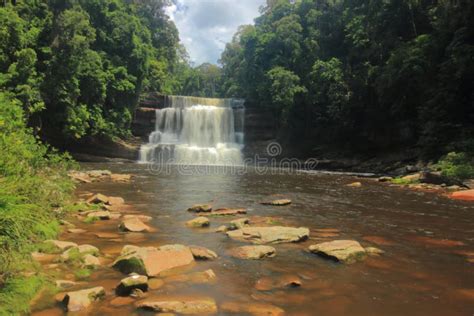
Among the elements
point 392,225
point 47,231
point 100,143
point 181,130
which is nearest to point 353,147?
point 181,130

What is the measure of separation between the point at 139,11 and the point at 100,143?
20901mm

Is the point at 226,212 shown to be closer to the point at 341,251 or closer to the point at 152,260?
the point at 341,251

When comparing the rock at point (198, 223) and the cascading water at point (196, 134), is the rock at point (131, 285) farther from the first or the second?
the cascading water at point (196, 134)

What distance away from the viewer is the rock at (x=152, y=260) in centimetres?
470

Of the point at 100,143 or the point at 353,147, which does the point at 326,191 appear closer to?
the point at 353,147

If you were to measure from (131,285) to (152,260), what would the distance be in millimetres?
759

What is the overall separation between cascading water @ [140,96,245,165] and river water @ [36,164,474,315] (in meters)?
21.3

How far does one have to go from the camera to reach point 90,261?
4.96 m

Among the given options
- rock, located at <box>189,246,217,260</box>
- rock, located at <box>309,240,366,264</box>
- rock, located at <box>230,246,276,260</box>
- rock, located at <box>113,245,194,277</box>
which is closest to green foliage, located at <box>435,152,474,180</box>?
rock, located at <box>309,240,366,264</box>

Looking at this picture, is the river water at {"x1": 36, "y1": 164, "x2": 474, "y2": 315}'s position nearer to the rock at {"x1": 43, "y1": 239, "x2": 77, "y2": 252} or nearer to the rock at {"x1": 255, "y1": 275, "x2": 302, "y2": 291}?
the rock at {"x1": 255, "y1": 275, "x2": 302, "y2": 291}

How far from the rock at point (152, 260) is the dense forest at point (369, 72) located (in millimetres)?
17071

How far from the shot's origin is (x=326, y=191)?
1466 cm

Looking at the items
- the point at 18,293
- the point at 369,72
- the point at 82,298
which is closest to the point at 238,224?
the point at 82,298

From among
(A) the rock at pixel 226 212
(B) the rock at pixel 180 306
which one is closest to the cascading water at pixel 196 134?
(A) the rock at pixel 226 212
